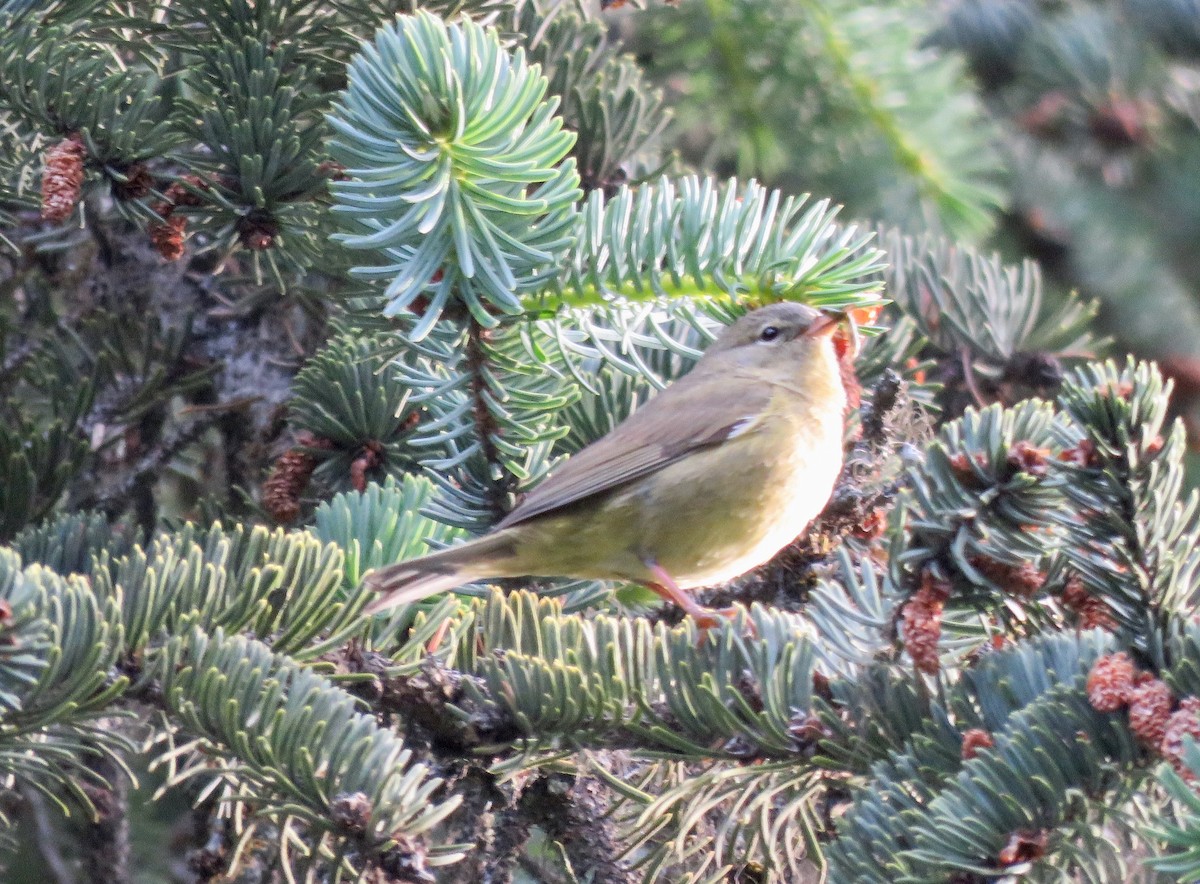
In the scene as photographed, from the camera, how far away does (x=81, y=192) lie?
251 cm

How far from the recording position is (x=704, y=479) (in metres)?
3.51

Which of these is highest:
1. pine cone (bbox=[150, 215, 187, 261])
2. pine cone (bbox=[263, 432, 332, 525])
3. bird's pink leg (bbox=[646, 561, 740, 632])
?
pine cone (bbox=[150, 215, 187, 261])

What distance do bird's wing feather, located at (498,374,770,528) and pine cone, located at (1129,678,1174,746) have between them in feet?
4.36

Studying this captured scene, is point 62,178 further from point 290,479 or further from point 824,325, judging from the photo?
point 824,325

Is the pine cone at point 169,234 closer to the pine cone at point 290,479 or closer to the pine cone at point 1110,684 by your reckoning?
the pine cone at point 290,479

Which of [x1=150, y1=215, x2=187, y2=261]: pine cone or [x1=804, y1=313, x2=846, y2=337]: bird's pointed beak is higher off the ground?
[x1=150, y1=215, x2=187, y2=261]: pine cone

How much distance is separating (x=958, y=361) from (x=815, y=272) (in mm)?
1403

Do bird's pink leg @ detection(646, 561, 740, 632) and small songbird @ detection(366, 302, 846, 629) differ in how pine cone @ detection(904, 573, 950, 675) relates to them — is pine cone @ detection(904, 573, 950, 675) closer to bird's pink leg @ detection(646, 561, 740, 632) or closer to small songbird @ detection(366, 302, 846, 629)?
bird's pink leg @ detection(646, 561, 740, 632)

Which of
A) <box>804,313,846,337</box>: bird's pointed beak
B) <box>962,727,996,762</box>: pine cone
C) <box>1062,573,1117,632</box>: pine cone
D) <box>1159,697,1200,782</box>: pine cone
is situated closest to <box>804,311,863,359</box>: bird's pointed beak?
<box>804,313,846,337</box>: bird's pointed beak

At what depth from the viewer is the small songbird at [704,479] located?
303 cm

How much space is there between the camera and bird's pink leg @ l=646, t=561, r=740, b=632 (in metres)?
2.72

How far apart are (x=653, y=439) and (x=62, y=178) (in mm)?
1543

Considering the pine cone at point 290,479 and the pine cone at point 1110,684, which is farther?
the pine cone at point 290,479

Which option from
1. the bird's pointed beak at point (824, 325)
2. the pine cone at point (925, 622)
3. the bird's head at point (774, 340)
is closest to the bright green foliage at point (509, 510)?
the pine cone at point (925, 622)
